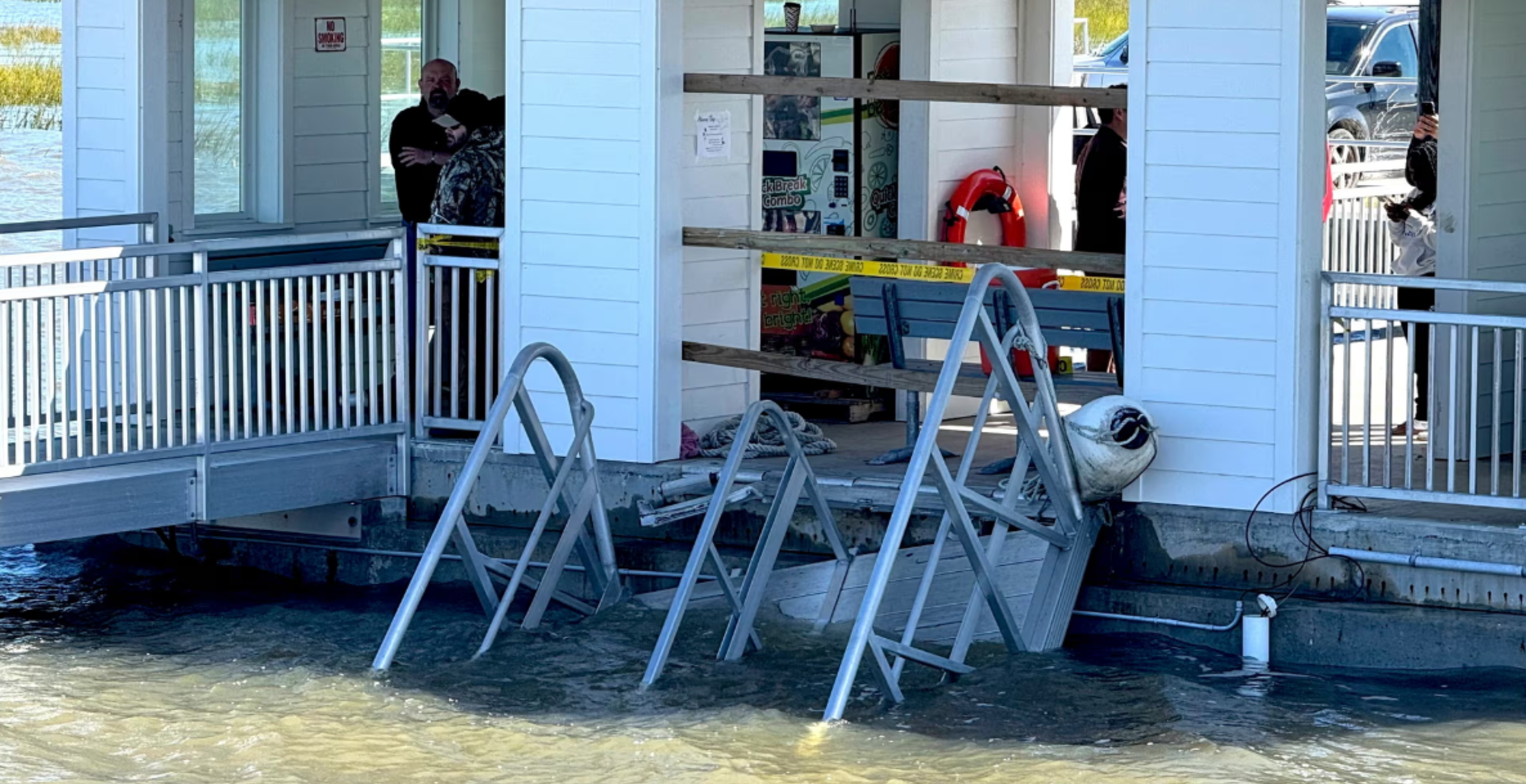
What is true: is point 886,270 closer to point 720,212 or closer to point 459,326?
point 720,212

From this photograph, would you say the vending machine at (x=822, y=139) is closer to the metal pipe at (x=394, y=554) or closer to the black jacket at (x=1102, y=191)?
the black jacket at (x=1102, y=191)

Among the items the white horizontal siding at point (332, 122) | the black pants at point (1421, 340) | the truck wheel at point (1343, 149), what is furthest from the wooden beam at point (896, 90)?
the truck wheel at point (1343, 149)

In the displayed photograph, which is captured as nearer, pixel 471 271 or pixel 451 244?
pixel 471 271

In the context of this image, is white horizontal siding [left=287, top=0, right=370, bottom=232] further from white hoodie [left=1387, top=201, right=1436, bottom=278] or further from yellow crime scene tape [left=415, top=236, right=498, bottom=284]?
white hoodie [left=1387, top=201, right=1436, bottom=278]

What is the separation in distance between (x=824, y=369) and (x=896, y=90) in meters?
1.24

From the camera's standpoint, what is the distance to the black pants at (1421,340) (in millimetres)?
10906

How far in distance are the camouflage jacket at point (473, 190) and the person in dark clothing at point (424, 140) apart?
0.98 m

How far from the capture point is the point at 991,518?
8531 millimetres

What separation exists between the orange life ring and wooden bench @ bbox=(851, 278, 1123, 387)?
103cm

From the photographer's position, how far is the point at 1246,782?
7262 mm

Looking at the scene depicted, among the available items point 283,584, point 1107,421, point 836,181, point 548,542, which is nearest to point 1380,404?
point 836,181

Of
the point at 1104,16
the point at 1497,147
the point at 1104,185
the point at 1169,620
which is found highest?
the point at 1104,16

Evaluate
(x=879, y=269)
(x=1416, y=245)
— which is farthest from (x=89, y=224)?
(x=1416, y=245)

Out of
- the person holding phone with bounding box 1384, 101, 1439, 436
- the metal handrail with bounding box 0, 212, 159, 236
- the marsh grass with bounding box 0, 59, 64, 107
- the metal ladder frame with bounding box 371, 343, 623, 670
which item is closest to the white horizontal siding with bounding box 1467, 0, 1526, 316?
the person holding phone with bounding box 1384, 101, 1439, 436
